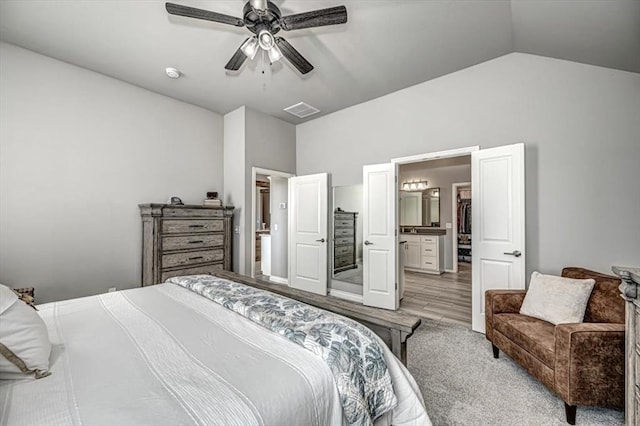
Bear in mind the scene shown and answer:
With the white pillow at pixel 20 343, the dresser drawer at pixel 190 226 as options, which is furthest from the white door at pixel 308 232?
the white pillow at pixel 20 343

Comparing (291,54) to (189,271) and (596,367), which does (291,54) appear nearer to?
(189,271)

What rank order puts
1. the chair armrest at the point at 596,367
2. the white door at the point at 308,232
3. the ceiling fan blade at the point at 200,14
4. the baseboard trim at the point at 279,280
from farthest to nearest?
the baseboard trim at the point at 279,280 < the white door at the point at 308,232 < the ceiling fan blade at the point at 200,14 < the chair armrest at the point at 596,367

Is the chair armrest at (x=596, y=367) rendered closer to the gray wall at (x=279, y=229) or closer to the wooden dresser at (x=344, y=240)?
the wooden dresser at (x=344, y=240)

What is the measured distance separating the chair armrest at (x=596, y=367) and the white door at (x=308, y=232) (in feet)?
9.94

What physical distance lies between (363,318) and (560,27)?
2898mm

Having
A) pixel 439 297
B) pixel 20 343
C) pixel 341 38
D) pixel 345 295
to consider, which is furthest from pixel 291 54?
pixel 439 297

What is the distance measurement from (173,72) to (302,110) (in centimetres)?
186

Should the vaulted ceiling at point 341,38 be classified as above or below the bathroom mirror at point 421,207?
above

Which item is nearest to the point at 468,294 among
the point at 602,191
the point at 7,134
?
the point at 602,191

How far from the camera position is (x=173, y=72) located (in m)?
3.16

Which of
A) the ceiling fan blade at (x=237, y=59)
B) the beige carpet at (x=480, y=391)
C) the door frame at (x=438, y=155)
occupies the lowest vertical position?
the beige carpet at (x=480, y=391)

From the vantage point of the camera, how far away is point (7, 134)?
2658 mm

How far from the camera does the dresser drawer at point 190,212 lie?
131 inches

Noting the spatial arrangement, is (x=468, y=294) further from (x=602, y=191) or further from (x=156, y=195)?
(x=156, y=195)
